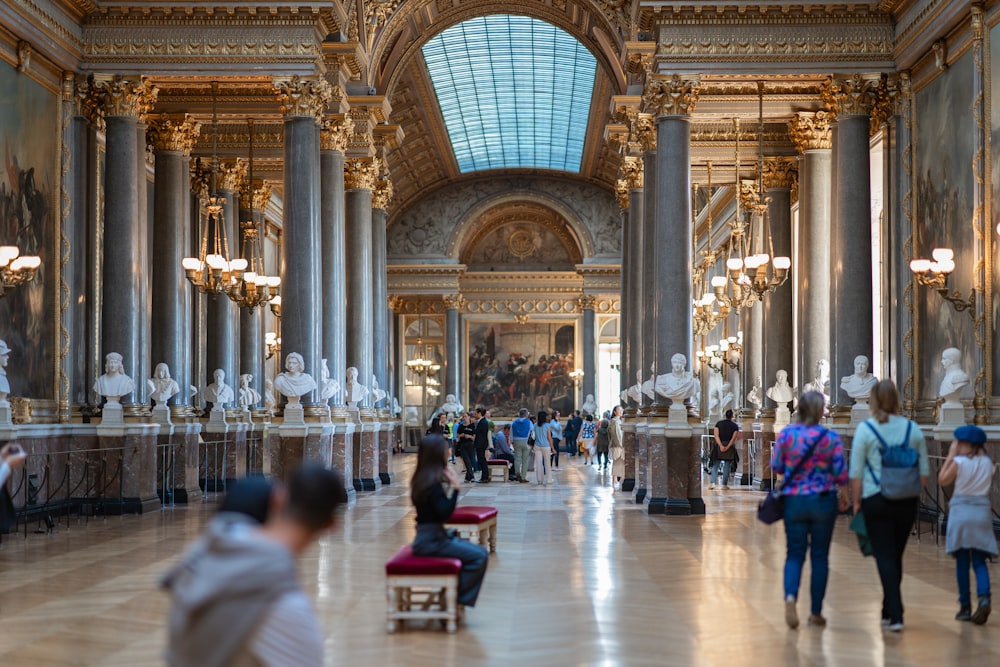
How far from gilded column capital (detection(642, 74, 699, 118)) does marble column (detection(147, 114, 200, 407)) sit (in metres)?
9.26

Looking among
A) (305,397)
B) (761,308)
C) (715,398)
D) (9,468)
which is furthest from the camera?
(715,398)

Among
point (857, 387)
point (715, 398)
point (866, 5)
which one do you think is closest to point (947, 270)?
point (857, 387)

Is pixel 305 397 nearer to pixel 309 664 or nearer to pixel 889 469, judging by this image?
pixel 889 469

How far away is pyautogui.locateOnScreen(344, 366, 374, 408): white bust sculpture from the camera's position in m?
27.3

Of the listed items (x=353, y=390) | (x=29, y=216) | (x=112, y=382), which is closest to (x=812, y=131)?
(x=353, y=390)

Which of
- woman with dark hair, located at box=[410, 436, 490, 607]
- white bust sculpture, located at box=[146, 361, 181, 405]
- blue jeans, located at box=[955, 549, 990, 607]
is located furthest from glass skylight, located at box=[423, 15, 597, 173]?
blue jeans, located at box=[955, 549, 990, 607]

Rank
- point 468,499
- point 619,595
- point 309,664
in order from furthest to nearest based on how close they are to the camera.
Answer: point 468,499
point 619,595
point 309,664

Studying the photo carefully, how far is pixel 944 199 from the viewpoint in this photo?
17594 millimetres

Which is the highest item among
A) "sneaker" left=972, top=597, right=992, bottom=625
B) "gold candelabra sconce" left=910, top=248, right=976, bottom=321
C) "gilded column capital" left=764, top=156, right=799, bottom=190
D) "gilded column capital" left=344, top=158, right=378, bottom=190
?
"gilded column capital" left=344, top=158, right=378, bottom=190

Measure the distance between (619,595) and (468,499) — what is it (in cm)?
1235

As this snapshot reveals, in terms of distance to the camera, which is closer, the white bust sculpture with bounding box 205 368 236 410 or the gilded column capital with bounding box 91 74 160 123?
the gilded column capital with bounding box 91 74 160 123

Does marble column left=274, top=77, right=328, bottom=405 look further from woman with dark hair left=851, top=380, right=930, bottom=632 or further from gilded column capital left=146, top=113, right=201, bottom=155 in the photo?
woman with dark hair left=851, top=380, right=930, bottom=632

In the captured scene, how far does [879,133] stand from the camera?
70.3ft

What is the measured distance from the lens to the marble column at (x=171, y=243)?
23.2 metres
